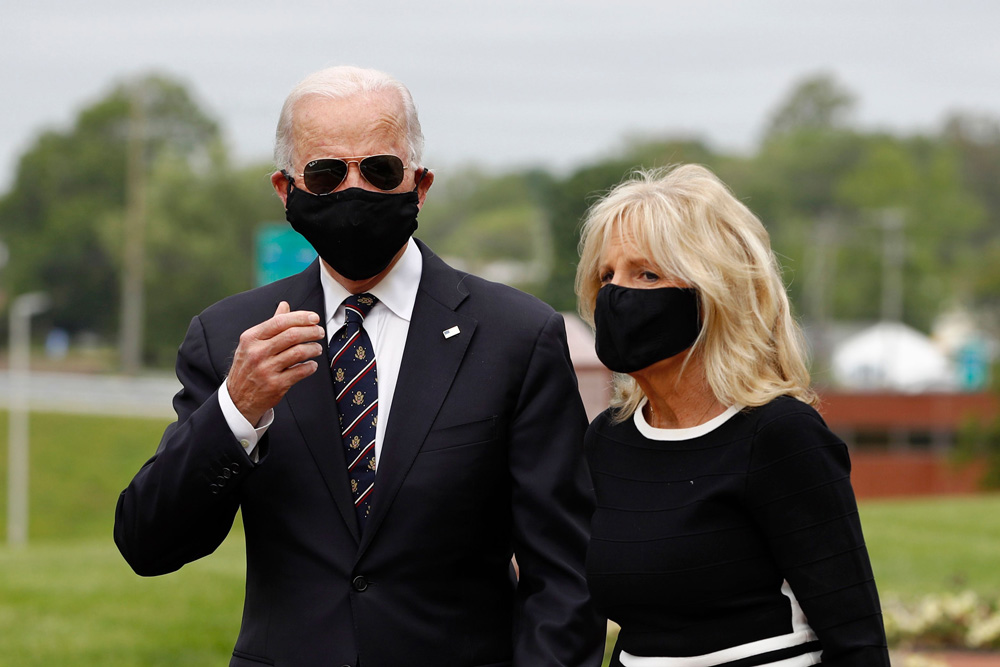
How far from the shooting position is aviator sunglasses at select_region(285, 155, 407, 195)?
10.0ft

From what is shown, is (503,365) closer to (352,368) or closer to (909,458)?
(352,368)

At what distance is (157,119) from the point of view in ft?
263

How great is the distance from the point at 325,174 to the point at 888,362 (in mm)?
59221

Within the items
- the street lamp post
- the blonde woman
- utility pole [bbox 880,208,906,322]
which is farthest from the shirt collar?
utility pole [bbox 880,208,906,322]

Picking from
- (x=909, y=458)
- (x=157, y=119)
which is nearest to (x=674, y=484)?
(x=909, y=458)

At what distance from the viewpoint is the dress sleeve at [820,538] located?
8.52 ft

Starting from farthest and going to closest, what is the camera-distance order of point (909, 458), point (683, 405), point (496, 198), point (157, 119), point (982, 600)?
point (496, 198) → point (157, 119) → point (909, 458) → point (982, 600) → point (683, 405)

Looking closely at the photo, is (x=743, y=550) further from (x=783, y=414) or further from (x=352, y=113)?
(x=352, y=113)

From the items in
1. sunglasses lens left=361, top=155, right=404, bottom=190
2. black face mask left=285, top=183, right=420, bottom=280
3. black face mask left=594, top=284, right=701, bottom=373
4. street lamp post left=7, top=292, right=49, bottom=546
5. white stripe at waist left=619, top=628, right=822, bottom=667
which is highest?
sunglasses lens left=361, top=155, right=404, bottom=190

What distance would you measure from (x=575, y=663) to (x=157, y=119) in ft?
266

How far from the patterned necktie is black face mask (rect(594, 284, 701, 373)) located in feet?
2.04

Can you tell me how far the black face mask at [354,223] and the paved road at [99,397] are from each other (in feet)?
127

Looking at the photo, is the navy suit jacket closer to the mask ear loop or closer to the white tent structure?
the mask ear loop

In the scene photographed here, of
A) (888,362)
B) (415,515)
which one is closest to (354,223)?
(415,515)
